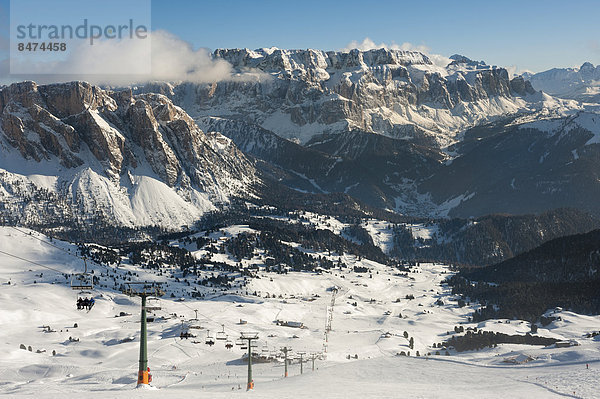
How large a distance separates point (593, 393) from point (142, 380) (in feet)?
221

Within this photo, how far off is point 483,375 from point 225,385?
2169 inches

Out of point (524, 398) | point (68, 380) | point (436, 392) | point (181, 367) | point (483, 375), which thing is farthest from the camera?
point (181, 367)

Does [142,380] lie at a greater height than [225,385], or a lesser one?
greater

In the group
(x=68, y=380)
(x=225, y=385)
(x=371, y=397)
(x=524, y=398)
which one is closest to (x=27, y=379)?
(x=68, y=380)

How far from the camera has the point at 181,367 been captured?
644 feet

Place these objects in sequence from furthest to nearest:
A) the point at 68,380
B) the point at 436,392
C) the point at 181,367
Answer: the point at 181,367
the point at 68,380
the point at 436,392

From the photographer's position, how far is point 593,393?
105m

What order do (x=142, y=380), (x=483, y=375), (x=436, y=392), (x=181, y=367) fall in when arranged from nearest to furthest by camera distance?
1. (x=142, y=380)
2. (x=436, y=392)
3. (x=483, y=375)
4. (x=181, y=367)

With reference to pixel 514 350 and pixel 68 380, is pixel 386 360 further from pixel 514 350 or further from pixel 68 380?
pixel 68 380

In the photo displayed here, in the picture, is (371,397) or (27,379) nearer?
(371,397)

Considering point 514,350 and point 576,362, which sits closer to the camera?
point 576,362

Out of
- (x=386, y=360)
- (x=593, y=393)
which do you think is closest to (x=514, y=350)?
(x=386, y=360)

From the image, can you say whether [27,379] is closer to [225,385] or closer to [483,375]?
[225,385]

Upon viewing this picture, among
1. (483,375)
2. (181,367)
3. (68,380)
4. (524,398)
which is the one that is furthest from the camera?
(181,367)
